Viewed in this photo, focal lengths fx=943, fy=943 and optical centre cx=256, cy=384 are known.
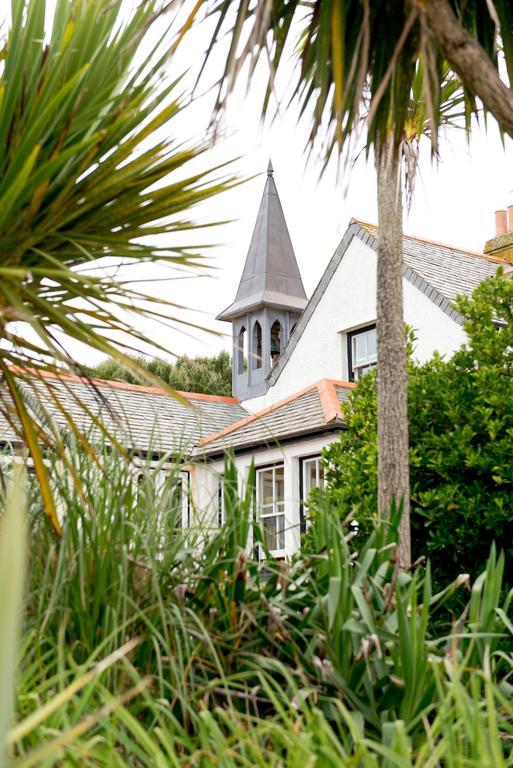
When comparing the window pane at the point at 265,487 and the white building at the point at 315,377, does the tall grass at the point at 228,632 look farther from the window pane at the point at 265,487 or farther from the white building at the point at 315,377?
the window pane at the point at 265,487

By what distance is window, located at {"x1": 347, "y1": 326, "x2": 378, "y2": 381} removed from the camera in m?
16.5

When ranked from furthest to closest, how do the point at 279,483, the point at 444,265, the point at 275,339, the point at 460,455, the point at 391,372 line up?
the point at 275,339 < the point at 444,265 < the point at 279,483 < the point at 460,455 < the point at 391,372

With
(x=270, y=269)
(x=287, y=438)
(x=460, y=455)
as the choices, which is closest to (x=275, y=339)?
(x=270, y=269)

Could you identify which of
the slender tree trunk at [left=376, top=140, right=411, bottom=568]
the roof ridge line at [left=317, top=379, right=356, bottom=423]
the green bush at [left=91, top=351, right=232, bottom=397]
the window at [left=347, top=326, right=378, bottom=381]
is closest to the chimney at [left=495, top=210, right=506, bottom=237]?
the window at [left=347, top=326, right=378, bottom=381]

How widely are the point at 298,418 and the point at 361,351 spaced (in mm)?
2642

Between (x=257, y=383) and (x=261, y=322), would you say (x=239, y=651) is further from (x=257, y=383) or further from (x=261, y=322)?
(x=261, y=322)

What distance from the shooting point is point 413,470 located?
6.61 metres

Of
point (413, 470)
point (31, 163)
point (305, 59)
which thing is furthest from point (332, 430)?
point (31, 163)

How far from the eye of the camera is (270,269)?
2680cm

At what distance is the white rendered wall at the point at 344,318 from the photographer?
15172mm

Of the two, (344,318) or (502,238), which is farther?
(502,238)

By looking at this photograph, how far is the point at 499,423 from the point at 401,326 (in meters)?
1.05

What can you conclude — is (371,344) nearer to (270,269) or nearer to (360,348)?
(360,348)

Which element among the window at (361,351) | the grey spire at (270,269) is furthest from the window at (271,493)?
the grey spire at (270,269)
